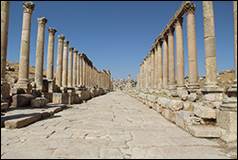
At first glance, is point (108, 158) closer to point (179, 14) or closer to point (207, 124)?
point (207, 124)

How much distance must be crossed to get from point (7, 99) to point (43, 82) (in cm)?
618

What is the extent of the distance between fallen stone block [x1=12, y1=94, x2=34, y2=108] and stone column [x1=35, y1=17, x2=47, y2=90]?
4237 mm

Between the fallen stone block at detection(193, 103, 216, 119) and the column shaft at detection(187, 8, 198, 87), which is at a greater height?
the column shaft at detection(187, 8, 198, 87)

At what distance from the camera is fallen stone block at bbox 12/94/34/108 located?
1268 centimetres

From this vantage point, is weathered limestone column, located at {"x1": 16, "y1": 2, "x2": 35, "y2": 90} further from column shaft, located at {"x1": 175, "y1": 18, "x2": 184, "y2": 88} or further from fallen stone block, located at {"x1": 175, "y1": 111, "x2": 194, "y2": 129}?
fallen stone block, located at {"x1": 175, "y1": 111, "x2": 194, "y2": 129}

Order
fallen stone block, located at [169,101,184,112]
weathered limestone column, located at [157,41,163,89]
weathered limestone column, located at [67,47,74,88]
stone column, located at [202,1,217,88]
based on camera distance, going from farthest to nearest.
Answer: weathered limestone column, located at [67,47,74,88]
weathered limestone column, located at [157,41,163,89]
stone column, located at [202,1,217,88]
fallen stone block, located at [169,101,184,112]

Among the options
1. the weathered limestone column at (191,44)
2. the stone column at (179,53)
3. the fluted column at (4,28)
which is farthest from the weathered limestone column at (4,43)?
the stone column at (179,53)

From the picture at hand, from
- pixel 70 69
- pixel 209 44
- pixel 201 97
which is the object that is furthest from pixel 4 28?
pixel 70 69

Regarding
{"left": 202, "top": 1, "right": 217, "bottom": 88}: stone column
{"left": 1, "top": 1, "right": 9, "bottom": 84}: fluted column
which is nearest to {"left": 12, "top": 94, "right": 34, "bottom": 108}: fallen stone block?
{"left": 1, "top": 1, "right": 9, "bottom": 84}: fluted column

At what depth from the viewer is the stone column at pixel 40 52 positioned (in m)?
17.9

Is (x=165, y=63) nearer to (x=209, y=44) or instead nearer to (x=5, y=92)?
(x=209, y=44)

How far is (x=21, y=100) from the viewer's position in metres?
12.9

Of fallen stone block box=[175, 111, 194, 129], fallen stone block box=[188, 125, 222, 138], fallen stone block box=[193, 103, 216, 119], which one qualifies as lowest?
fallen stone block box=[188, 125, 222, 138]

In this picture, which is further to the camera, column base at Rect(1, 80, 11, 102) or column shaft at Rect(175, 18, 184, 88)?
column shaft at Rect(175, 18, 184, 88)
